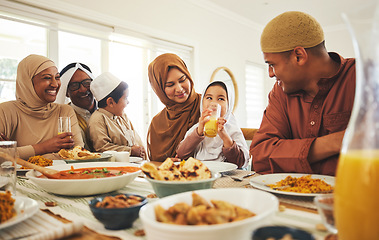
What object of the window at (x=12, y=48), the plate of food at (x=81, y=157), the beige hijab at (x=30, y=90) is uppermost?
the window at (x=12, y=48)

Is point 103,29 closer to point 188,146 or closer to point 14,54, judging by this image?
point 14,54

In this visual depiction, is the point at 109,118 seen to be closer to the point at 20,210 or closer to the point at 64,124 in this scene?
the point at 64,124

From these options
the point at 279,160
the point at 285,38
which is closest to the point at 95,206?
the point at 279,160

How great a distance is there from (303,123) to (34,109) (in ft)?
6.77

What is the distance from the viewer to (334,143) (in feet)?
3.92

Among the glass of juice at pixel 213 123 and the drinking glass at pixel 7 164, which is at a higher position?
the glass of juice at pixel 213 123

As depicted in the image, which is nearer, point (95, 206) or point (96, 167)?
point (95, 206)

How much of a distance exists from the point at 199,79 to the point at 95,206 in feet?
15.4

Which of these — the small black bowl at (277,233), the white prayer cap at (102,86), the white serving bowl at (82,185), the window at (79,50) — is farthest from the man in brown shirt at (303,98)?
the window at (79,50)

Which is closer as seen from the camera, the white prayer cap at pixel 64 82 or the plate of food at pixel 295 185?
the plate of food at pixel 295 185

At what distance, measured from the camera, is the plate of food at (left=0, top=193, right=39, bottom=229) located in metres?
0.63

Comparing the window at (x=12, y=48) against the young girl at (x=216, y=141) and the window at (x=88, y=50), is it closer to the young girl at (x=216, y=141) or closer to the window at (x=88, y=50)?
the window at (x=88, y=50)

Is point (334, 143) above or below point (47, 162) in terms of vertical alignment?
above

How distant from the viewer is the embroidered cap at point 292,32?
52.6 inches
